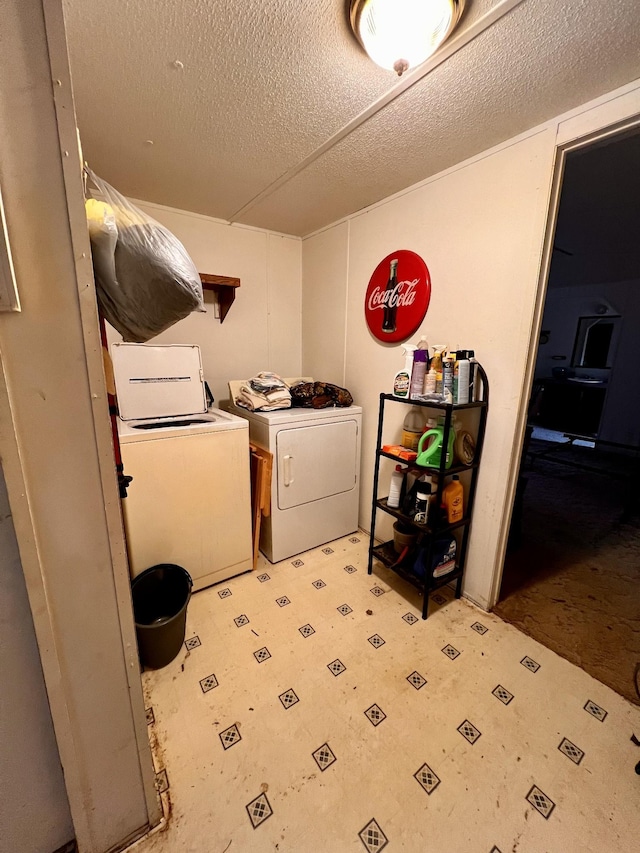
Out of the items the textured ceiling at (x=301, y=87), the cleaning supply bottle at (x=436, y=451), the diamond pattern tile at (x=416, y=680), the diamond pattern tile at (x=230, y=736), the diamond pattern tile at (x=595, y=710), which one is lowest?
the diamond pattern tile at (x=230, y=736)

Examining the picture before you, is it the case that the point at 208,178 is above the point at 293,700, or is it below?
above

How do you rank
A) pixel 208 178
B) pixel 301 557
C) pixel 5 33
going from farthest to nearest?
pixel 301 557 < pixel 208 178 < pixel 5 33

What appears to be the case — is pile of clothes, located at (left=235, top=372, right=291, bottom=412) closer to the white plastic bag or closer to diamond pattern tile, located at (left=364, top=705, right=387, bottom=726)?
the white plastic bag

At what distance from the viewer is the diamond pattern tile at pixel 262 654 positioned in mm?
1508

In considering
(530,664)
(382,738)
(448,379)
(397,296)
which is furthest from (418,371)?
(382,738)

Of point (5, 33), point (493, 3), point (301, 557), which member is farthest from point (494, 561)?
point (5, 33)

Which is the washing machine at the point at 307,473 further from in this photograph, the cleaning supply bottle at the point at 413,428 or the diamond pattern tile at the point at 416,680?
the diamond pattern tile at the point at 416,680

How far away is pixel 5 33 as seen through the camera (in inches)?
21.7

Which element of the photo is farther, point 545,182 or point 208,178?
point 208,178

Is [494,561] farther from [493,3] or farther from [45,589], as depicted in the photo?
[493,3]

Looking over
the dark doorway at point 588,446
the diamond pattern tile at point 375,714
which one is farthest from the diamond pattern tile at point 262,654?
the dark doorway at point 588,446

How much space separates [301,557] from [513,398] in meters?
1.60

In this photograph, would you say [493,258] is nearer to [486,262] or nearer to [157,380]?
[486,262]

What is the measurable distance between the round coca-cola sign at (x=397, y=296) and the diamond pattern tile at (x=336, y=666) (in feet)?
5.76
